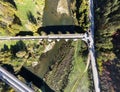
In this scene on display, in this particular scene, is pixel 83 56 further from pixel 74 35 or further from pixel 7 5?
pixel 7 5

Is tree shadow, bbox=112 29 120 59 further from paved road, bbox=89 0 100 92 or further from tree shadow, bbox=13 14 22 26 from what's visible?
tree shadow, bbox=13 14 22 26

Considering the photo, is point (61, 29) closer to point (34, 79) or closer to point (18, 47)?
point (18, 47)

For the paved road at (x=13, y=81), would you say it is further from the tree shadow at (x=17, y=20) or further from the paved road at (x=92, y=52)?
the paved road at (x=92, y=52)

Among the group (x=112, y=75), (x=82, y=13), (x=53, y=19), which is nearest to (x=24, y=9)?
(x=53, y=19)

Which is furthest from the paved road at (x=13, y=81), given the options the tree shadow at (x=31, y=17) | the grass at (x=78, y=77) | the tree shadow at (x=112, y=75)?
the tree shadow at (x=112, y=75)

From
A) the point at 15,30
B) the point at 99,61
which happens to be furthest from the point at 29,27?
the point at 99,61

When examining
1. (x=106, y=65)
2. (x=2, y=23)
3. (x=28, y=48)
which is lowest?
(x=106, y=65)

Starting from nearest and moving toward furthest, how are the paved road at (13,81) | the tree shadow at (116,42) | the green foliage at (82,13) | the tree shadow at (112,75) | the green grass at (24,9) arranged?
the paved road at (13,81)
the tree shadow at (112,75)
the green foliage at (82,13)
the tree shadow at (116,42)
the green grass at (24,9)
